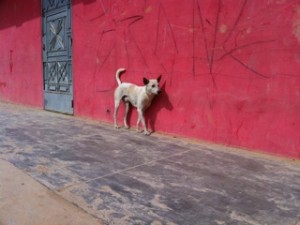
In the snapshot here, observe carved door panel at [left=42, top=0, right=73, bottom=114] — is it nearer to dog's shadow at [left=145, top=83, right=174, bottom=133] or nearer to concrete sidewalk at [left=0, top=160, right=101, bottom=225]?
dog's shadow at [left=145, top=83, right=174, bottom=133]

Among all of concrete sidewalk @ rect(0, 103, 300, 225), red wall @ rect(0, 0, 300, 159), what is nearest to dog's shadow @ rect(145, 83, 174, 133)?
red wall @ rect(0, 0, 300, 159)

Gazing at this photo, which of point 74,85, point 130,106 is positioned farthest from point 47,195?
point 74,85

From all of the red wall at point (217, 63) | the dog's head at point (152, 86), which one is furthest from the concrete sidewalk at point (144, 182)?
the dog's head at point (152, 86)

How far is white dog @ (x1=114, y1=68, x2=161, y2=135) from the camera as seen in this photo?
483 centimetres

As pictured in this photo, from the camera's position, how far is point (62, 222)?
7.36ft

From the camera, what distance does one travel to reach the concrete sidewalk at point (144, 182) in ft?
7.72

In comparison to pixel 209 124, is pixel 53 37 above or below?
above

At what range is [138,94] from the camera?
5.21 m

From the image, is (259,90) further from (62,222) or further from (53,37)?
(53,37)

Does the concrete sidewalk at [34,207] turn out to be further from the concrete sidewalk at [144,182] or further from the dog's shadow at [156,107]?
the dog's shadow at [156,107]

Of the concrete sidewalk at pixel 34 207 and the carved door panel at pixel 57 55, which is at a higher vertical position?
the carved door panel at pixel 57 55

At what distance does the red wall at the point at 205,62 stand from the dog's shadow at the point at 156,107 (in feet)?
0.06

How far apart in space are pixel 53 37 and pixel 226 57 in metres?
4.92

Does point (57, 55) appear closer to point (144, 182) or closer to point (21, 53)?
point (21, 53)
